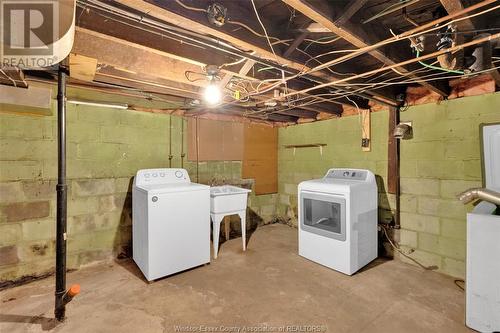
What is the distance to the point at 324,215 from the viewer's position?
2795mm

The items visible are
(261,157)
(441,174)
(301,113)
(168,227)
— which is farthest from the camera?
(261,157)

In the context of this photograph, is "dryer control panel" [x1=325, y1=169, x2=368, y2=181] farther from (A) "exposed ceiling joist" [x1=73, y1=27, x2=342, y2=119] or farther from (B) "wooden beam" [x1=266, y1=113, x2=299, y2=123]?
(A) "exposed ceiling joist" [x1=73, y1=27, x2=342, y2=119]

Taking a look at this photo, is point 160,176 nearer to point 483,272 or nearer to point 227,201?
point 227,201

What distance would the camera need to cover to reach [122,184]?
291 cm

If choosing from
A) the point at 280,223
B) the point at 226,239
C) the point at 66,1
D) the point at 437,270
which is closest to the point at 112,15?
the point at 66,1

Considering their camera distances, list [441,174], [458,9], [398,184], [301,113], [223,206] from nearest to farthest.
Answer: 1. [458,9]
2. [441,174]
3. [398,184]
4. [223,206]
5. [301,113]

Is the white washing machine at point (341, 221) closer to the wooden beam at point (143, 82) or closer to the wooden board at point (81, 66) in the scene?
the wooden beam at point (143, 82)

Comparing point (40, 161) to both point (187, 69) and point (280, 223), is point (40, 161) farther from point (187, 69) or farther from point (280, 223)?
point (280, 223)

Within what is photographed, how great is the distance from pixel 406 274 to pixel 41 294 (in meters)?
3.47

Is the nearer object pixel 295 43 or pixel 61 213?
pixel 295 43

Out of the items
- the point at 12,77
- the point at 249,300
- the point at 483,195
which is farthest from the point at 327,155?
the point at 12,77

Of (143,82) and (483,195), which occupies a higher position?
(143,82)

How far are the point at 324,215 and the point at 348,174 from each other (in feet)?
2.10

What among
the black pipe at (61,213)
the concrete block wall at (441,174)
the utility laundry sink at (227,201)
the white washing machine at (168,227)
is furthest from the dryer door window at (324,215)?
the black pipe at (61,213)
